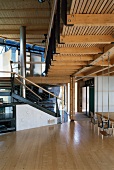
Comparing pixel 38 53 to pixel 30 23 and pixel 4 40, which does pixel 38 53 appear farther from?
pixel 30 23

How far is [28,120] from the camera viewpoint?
28.1 ft

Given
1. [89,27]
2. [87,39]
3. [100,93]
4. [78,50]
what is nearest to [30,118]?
[78,50]

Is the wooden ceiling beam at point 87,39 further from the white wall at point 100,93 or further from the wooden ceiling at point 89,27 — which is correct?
the white wall at point 100,93

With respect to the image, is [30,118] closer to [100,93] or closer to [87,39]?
[100,93]

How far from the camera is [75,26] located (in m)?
3.10

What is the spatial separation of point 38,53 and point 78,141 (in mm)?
9387

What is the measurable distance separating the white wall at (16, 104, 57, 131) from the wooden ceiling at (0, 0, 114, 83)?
9.47 ft

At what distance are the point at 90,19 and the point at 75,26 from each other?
1.11ft

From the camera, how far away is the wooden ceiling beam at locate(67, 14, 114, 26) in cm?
279

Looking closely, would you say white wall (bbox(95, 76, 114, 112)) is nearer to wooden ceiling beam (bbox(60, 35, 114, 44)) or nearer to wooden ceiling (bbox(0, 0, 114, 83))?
wooden ceiling (bbox(0, 0, 114, 83))

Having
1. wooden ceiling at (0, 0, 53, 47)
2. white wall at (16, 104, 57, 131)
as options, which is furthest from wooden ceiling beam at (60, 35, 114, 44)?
white wall at (16, 104, 57, 131)

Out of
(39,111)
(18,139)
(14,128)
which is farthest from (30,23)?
(18,139)

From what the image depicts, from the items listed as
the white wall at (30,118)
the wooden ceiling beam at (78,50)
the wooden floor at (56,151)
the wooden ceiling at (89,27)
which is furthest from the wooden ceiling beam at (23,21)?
the wooden floor at (56,151)

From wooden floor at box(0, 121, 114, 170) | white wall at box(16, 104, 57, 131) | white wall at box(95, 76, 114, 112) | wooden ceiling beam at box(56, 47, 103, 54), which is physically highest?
wooden ceiling beam at box(56, 47, 103, 54)
